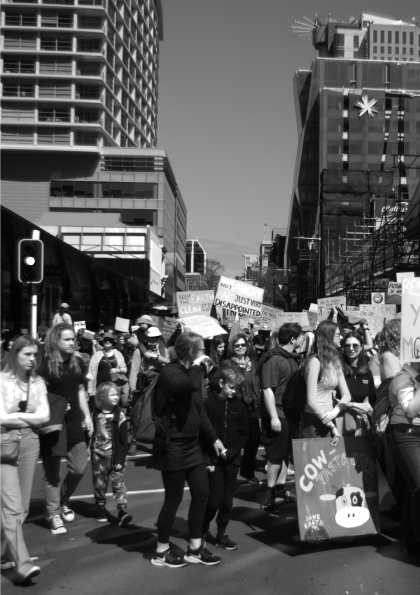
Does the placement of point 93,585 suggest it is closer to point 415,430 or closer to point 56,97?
point 415,430

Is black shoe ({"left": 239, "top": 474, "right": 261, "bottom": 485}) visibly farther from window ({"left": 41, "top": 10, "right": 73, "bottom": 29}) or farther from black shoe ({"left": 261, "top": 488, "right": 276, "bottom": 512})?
window ({"left": 41, "top": 10, "right": 73, "bottom": 29})

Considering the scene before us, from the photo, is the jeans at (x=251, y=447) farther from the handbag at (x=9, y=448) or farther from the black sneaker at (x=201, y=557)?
the handbag at (x=9, y=448)

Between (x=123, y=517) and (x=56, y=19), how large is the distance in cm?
8463

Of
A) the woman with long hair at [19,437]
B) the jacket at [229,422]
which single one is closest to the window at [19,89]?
the jacket at [229,422]

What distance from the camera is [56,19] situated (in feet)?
271

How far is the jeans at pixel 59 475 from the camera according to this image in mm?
6258

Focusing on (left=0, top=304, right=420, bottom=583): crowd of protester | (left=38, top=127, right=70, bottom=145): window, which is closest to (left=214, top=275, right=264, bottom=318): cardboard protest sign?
(left=0, top=304, right=420, bottom=583): crowd of protester

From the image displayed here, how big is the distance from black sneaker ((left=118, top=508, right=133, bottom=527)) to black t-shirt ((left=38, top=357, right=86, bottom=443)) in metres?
0.70

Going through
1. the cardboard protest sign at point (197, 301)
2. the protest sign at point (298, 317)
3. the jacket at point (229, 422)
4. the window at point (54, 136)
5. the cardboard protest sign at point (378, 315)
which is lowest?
the jacket at point (229, 422)

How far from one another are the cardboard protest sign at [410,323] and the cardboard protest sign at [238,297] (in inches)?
307

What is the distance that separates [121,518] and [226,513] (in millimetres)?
1114

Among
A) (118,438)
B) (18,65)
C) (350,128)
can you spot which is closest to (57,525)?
(118,438)

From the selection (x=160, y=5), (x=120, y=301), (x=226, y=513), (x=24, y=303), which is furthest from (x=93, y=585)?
(x=160, y=5)

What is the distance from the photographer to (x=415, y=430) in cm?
530
